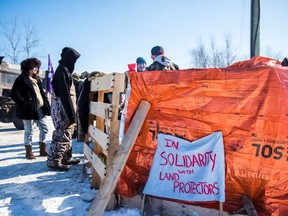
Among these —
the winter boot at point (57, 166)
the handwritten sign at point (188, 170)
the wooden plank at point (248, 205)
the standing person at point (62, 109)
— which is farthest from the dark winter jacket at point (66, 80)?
the wooden plank at point (248, 205)

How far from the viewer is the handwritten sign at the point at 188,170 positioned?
89.3 inches

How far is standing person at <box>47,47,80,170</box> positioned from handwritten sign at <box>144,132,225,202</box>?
2015mm

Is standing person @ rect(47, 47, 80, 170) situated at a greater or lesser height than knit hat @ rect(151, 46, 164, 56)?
lesser

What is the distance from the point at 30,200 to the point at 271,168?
263cm

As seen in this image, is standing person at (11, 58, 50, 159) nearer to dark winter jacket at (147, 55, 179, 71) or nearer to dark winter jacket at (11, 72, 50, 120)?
dark winter jacket at (11, 72, 50, 120)

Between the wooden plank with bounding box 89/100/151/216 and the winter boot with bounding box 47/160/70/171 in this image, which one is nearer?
the wooden plank with bounding box 89/100/151/216

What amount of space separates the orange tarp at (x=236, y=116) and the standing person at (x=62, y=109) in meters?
1.73

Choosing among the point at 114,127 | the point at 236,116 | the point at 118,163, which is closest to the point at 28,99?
the point at 114,127

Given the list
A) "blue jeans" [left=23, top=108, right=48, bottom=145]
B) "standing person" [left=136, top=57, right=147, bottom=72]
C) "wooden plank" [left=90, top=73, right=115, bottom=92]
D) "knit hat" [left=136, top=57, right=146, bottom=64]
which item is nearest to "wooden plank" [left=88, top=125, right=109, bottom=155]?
"wooden plank" [left=90, top=73, right=115, bottom=92]

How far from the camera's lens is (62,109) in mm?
3998

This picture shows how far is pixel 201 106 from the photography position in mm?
2332

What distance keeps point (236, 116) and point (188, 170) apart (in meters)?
0.68

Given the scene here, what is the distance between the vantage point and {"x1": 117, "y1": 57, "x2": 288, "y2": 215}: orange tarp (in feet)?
6.93

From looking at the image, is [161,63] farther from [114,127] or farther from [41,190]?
[41,190]
